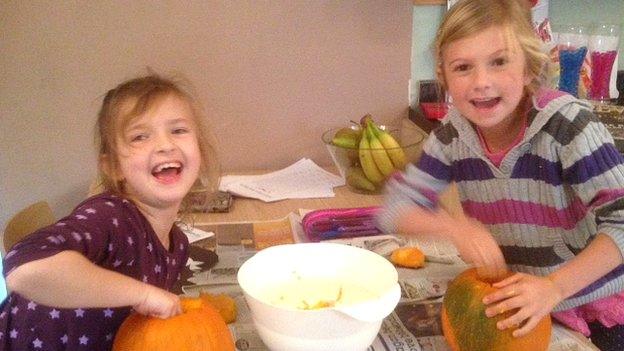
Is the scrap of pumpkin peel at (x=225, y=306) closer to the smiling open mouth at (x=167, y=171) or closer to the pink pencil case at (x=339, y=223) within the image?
the smiling open mouth at (x=167, y=171)

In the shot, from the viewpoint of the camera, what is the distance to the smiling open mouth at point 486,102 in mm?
995

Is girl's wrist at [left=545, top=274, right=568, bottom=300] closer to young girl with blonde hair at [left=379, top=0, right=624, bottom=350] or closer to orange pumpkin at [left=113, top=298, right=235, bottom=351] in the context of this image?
young girl with blonde hair at [left=379, top=0, right=624, bottom=350]

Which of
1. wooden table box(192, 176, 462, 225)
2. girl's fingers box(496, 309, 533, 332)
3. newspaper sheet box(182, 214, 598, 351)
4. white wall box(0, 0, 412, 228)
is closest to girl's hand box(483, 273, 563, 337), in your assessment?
girl's fingers box(496, 309, 533, 332)

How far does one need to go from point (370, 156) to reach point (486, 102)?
55cm

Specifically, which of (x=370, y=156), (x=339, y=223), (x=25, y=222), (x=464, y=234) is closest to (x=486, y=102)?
(x=464, y=234)

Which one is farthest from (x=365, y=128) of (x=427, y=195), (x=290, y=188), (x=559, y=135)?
(x=559, y=135)

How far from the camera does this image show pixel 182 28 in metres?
1.64

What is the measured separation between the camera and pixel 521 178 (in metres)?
1.03

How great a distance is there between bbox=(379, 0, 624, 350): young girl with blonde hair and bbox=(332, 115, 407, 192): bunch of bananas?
40 centimetres

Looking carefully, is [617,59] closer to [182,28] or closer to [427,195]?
[427,195]

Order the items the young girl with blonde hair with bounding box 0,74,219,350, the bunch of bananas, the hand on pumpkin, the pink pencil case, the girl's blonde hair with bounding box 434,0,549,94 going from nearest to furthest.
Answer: the young girl with blonde hair with bounding box 0,74,219,350
the hand on pumpkin
the girl's blonde hair with bounding box 434,0,549,94
the pink pencil case
the bunch of bananas

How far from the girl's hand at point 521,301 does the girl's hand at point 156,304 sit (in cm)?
38

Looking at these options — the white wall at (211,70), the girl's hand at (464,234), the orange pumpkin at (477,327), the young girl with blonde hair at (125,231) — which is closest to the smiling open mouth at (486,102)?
the girl's hand at (464,234)

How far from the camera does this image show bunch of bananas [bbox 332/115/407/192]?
153 centimetres
